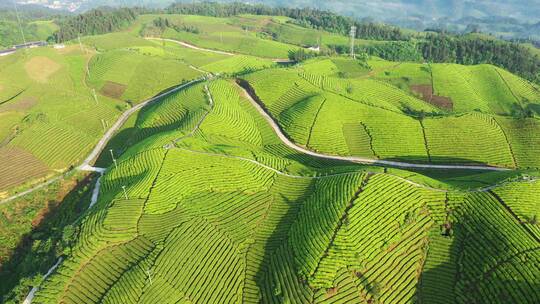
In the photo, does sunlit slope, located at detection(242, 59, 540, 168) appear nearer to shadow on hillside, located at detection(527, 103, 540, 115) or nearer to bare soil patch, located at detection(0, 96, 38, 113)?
shadow on hillside, located at detection(527, 103, 540, 115)

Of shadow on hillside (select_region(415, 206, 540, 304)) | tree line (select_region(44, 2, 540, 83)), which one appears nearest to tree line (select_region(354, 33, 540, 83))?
tree line (select_region(44, 2, 540, 83))

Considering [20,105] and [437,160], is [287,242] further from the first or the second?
[20,105]

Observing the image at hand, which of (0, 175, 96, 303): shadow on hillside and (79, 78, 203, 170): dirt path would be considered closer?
(0, 175, 96, 303): shadow on hillside

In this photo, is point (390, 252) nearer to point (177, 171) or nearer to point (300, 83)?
point (177, 171)

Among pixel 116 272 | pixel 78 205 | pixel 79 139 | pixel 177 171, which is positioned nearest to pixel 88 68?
pixel 79 139

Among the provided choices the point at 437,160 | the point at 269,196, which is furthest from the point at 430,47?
the point at 269,196

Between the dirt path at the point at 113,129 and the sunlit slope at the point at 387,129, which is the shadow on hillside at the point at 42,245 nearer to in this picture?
the dirt path at the point at 113,129

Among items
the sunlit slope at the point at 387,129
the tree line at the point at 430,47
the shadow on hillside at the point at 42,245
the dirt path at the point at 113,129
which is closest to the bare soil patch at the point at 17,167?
the dirt path at the point at 113,129
